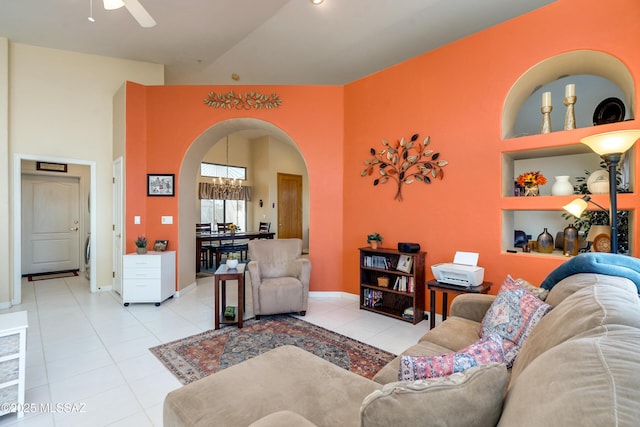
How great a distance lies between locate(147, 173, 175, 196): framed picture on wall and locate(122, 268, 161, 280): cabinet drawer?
Result: 118 cm

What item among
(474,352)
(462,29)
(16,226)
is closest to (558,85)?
(462,29)

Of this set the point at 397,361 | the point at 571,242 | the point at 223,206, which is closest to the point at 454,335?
the point at 397,361

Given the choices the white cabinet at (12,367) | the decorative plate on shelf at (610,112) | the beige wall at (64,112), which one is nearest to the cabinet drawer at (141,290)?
the beige wall at (64,112)

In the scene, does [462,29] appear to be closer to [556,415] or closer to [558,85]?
→ [558,85]

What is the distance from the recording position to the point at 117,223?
15.3 ft

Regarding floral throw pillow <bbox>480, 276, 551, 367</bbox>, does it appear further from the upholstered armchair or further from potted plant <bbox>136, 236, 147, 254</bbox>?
potted plant <bbox>136, 236, 147, 254</bbox>

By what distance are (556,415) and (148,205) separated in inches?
201

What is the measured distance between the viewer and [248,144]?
9.50 metres

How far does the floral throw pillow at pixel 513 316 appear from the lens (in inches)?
63.0

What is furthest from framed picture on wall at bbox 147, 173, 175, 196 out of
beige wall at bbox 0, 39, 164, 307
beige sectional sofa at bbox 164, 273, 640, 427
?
beige sectional sofa at bbox 164, 273, 640, 427

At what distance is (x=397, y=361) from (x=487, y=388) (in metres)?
0.97

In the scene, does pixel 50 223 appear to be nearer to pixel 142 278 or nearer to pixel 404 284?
pixel 142 278

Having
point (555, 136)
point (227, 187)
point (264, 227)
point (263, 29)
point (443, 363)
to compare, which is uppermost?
point (263, 29)

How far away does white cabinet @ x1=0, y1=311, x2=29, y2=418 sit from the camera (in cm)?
184
